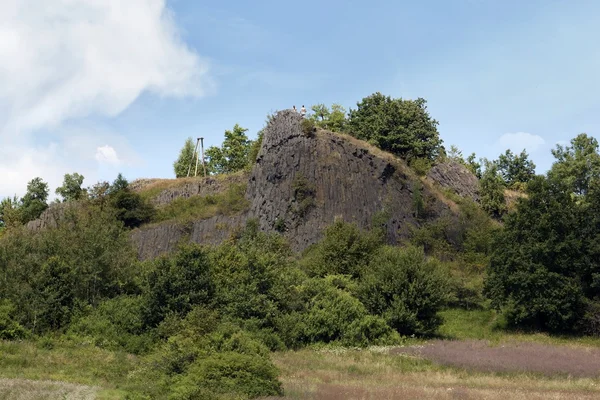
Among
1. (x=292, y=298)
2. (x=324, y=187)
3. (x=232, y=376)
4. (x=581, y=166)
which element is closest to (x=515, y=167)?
(x=581, y=166)

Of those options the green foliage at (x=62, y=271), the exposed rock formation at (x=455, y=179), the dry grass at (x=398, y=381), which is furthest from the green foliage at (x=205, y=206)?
the dry grass at (x=398, y=381)

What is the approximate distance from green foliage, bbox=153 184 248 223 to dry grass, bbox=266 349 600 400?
3216cm

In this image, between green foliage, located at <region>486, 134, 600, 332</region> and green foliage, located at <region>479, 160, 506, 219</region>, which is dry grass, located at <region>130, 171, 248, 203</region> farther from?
green foliage, located at <region>486, 134, 600, 332</region>

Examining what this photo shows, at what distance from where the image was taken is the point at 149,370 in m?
Answer: 22.9

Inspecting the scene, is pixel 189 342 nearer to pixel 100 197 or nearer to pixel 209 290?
pixel 209 290

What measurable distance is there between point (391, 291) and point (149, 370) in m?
22.2

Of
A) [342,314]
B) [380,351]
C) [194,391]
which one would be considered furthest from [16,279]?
[194,391]

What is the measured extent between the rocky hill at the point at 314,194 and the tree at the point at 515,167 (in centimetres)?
1258

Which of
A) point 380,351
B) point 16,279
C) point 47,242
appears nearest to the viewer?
point 380,351

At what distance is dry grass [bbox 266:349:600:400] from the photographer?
21.3m

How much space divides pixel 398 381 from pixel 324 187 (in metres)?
35.3

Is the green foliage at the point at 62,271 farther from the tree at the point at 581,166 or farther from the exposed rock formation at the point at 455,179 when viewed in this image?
the tree at the point at 581,166

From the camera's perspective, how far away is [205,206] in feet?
228

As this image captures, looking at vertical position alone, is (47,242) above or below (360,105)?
below
